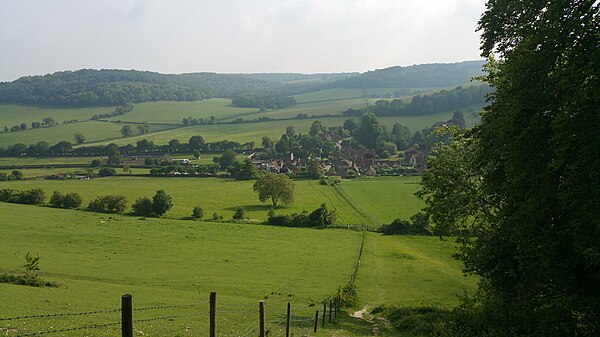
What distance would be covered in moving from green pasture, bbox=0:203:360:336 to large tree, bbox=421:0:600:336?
27.3 feet

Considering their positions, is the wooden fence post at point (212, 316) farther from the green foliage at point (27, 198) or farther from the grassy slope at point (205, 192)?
the green foliage at point (27, 198)

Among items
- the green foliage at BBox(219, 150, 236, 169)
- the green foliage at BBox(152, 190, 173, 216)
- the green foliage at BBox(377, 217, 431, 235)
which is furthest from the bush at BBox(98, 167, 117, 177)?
the green foliage at BBox(377, 217, 431, 235)

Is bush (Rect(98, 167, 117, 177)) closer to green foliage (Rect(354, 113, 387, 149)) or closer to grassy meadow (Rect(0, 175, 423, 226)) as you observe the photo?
grassy meadow (Rect(0, 175, 423, 226))

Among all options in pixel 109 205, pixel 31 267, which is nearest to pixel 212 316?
pixel 31 267

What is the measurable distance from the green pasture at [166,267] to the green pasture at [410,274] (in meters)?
2.40

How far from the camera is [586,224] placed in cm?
1292

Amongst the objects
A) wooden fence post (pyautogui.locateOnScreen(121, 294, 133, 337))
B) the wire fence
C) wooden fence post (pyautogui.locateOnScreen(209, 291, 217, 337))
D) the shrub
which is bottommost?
the shrub

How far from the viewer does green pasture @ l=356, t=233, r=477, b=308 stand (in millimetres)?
34625

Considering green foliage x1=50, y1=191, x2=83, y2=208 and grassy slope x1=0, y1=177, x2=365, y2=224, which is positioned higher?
green foliage x1=50, y1=191, x2=83, y2=208

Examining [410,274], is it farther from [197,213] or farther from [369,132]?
[369,132]

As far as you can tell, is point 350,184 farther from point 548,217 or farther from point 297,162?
point 548,217

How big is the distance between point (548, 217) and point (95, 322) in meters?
19.7

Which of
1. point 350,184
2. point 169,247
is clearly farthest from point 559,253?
point 350,184

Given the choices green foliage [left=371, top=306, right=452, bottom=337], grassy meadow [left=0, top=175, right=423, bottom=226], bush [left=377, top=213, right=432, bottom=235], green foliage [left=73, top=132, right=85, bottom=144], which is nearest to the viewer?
green foliage [left=371, top=306, right=452, bottom=337]
